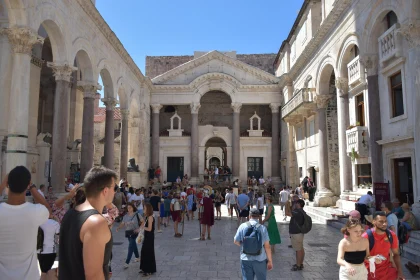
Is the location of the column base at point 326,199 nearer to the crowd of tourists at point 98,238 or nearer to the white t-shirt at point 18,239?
the crowd of tourists at point 98,238

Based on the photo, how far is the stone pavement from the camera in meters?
7.23

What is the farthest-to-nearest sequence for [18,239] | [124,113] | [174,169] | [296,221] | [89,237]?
[174,169]
[124,113]
[296,221]
[18,239]
[89,237]

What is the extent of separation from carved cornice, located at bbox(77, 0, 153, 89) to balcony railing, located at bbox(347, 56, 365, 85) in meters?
12.7

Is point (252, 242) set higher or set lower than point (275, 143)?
A: lower

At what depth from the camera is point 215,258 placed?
8719 millimetres

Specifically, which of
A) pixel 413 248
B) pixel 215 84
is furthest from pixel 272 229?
pixel 215 84

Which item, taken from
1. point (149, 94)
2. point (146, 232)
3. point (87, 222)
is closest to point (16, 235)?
point (87, 222)

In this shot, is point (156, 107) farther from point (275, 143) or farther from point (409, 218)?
point (409, 218)

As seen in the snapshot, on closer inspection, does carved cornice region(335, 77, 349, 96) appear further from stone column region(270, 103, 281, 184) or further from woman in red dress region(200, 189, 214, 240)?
stone column region(270, 103, 281, 184)

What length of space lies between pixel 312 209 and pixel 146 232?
12817mm

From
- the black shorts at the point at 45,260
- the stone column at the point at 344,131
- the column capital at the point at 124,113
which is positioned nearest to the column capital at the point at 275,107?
the column capital at the point at 124,113

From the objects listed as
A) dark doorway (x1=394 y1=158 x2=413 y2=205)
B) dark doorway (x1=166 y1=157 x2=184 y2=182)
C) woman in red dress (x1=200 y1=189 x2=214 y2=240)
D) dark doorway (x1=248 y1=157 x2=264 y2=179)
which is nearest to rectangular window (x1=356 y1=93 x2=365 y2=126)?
dark doorway (x1=394 y1=158 x2=413 y2=205)

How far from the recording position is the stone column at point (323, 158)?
60.3 feet

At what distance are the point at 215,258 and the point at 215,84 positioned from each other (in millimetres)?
22796
